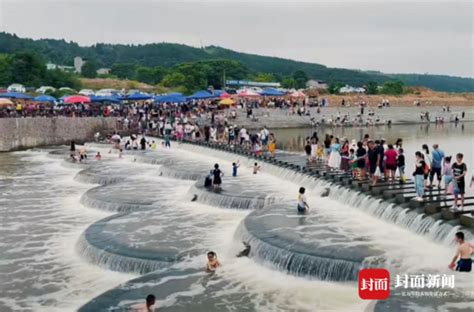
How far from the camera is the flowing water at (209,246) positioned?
12.8m

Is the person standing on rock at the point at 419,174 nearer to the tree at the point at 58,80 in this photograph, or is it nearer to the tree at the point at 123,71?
the tree at the point at 58,80

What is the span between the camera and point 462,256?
11.8 meters

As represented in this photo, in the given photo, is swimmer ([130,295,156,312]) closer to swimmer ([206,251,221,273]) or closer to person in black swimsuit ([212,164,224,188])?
swimmer ([206,251,221,273])

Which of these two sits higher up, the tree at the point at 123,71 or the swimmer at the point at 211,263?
the tree at the point at 123,71

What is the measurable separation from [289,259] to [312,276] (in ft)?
2.65

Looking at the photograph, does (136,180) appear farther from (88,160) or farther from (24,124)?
(24,124)

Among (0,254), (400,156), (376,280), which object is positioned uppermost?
(400,156)

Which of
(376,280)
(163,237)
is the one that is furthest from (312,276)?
(163,237)

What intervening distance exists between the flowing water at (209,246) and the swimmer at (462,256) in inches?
8.3

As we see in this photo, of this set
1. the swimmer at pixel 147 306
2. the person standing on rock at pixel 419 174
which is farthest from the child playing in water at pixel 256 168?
the swimmer at pixel 147 306

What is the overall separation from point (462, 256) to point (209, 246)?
7.10 metres

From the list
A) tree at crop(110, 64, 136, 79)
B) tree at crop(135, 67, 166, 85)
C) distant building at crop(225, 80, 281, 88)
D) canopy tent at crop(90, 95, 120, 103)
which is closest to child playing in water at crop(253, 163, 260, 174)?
canopy tent at crop(90, 95, 120, 103)

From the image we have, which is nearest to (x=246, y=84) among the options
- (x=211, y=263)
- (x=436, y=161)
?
(x=436, y=161)

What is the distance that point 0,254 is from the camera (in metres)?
17.4
